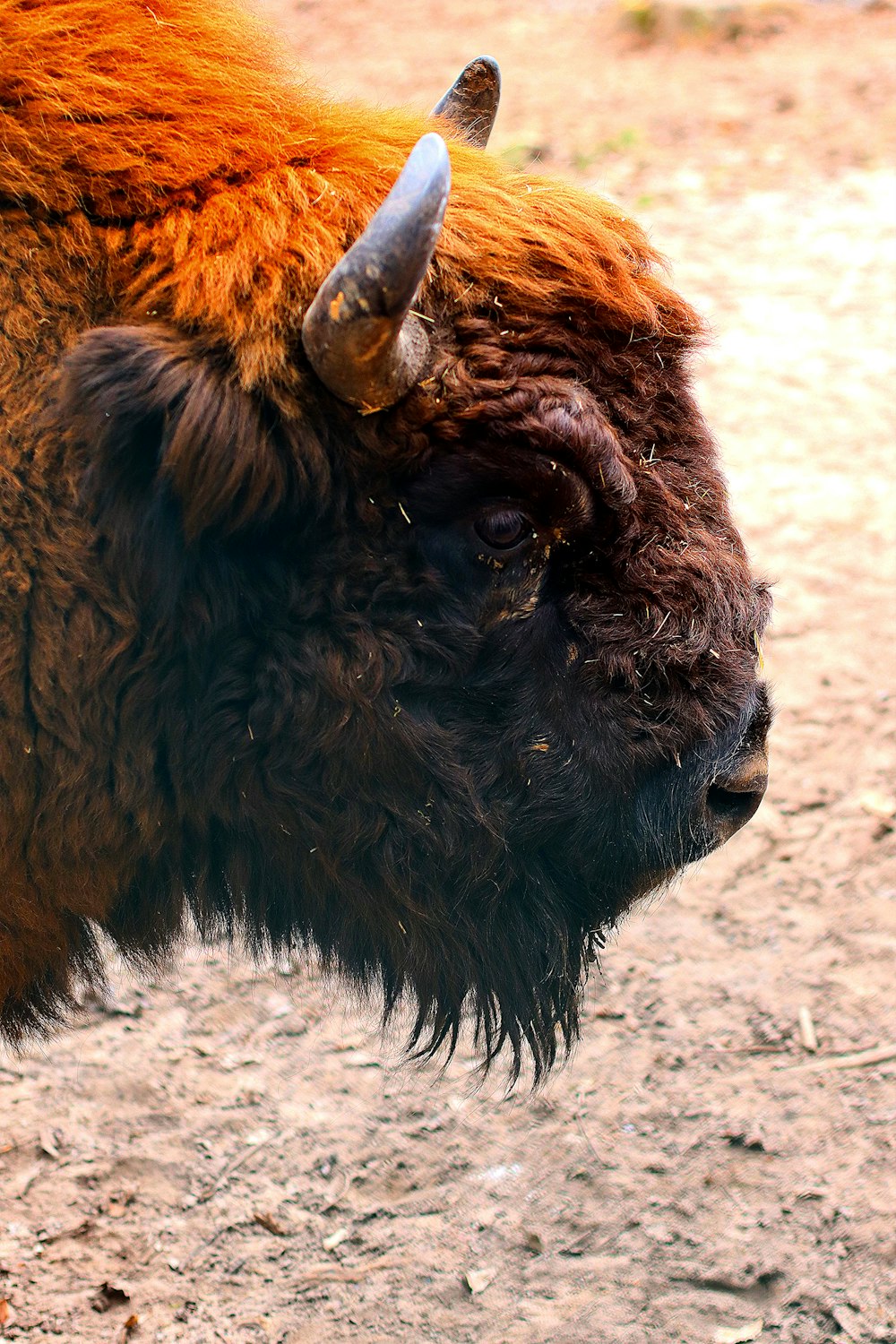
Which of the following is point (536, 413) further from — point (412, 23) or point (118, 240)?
point (412, 23)

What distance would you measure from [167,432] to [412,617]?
23.0 inches

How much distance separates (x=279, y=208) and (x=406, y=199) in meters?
0.42

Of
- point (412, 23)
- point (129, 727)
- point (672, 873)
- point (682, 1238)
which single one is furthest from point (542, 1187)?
point (412, 23)

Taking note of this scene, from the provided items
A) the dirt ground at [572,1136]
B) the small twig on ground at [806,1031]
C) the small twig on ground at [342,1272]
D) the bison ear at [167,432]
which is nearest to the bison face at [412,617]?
the bison ear at [167,432]

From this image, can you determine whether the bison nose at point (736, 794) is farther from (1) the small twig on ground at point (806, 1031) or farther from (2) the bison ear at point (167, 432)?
(1) the small twig on ground at point (806, 1031)

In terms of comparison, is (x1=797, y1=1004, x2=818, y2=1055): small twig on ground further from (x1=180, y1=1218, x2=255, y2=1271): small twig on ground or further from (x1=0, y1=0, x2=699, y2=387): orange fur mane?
(x1=0, y1=0, x2=699, y2=387): orange fur mane

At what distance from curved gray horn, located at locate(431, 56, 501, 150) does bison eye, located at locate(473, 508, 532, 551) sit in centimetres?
121

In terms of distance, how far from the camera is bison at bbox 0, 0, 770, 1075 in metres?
2.26

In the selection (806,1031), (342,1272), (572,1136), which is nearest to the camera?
(342,1272)

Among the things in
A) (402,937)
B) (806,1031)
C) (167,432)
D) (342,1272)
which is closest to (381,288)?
(167,432)

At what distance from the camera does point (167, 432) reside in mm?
2191

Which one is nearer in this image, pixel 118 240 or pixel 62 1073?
pixel 118 240

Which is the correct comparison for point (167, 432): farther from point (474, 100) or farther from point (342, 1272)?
point (342, 1272)

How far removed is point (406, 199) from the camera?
2.02m
